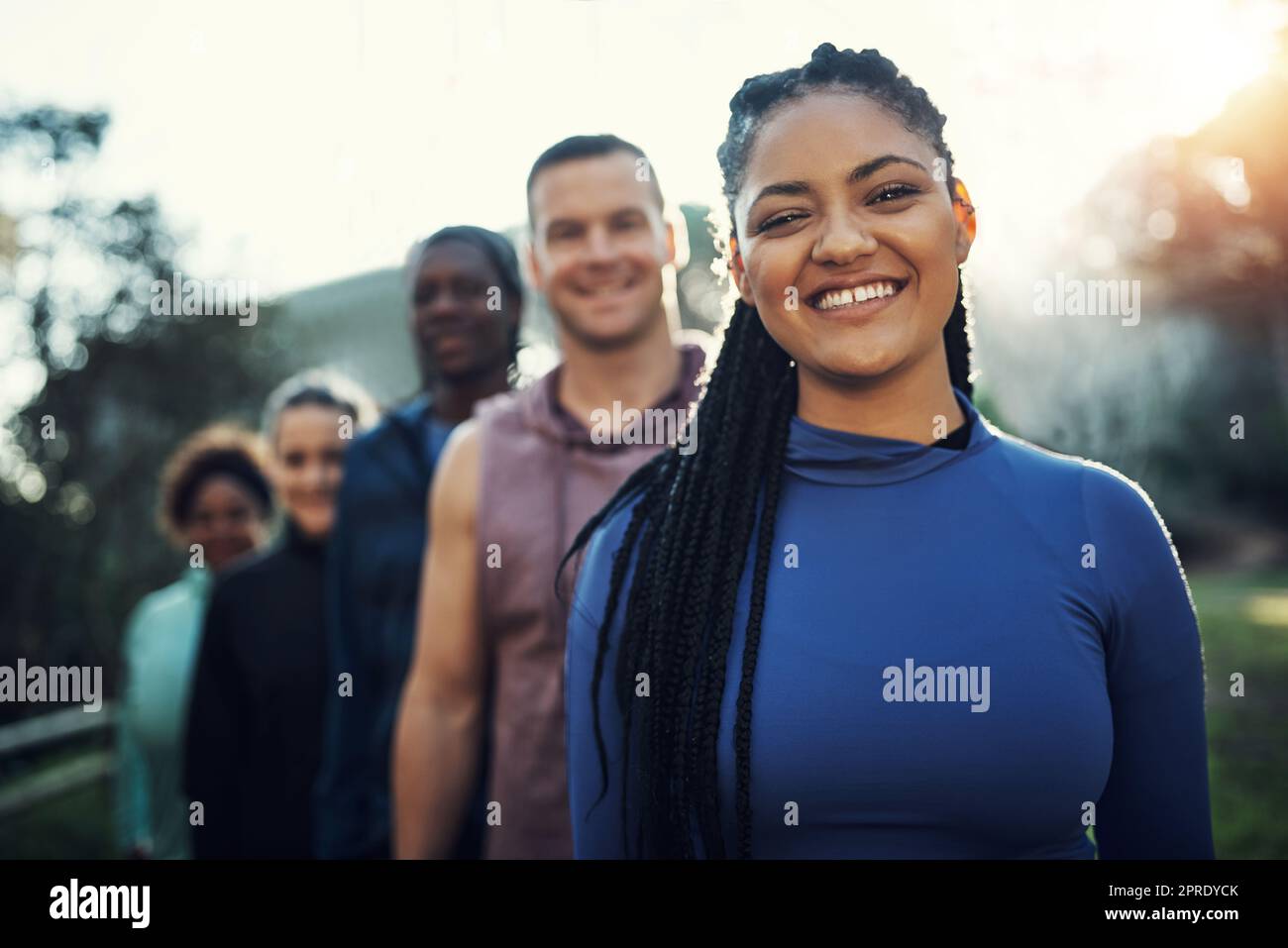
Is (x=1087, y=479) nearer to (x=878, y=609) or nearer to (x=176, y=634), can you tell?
(x=878, y=609)

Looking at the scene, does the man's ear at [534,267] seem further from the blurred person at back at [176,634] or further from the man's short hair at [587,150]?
→ the blurred person at back at [176,634]

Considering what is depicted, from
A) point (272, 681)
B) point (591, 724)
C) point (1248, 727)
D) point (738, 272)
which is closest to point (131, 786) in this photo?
point (272, 681)

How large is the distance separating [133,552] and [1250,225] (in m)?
8.30

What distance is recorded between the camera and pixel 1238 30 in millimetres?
2371

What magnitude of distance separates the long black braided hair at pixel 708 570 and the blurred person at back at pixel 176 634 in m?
2.45

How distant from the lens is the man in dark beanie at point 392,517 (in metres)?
2.62

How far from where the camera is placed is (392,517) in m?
2.77

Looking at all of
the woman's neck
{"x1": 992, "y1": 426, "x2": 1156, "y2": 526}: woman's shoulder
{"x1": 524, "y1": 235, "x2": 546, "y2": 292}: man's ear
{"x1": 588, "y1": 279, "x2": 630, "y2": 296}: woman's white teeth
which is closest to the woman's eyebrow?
the woman's neck

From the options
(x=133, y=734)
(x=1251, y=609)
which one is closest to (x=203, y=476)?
(x=133, y=734)

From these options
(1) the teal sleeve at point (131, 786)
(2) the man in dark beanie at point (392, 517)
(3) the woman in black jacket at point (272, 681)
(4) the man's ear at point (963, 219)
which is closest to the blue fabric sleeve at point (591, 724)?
(4) the man's ear at point (963, 219)

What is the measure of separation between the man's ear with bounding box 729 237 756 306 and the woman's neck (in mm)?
152

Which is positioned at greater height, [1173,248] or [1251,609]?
[1173,248]

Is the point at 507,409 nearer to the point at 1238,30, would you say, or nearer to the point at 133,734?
the point at 1238,30

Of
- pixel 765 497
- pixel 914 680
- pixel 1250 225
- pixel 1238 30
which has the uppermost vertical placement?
pixel 1250 225
